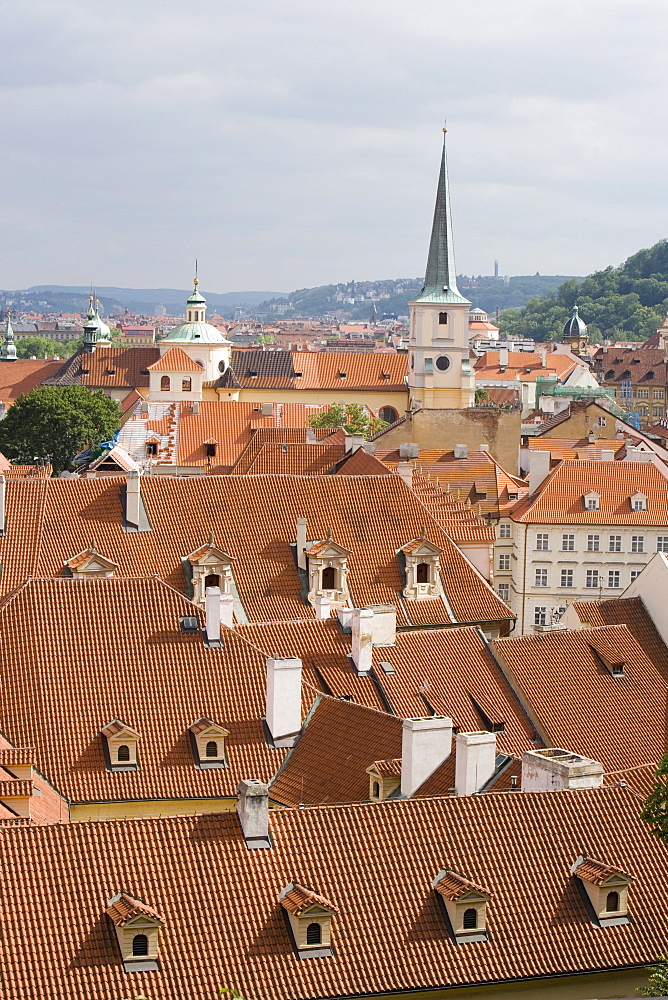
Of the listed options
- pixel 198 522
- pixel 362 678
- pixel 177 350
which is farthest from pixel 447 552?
pixel 177 350

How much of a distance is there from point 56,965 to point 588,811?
925 centimetres

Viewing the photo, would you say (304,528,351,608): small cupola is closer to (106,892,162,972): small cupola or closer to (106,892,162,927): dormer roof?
(106,892,162,927): dormer roof

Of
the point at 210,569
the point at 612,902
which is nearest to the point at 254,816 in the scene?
the point at 612,902

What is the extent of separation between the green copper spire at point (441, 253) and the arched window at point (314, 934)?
4436 inches

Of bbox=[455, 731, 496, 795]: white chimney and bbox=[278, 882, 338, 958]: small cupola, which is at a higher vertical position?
bbox=[455, 731, 496, 795]: white chimney

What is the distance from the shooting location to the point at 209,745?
3912cm

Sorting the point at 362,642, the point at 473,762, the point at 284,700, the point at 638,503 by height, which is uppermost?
the point at 638,503

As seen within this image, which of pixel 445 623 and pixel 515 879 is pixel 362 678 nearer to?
pixel 445 623

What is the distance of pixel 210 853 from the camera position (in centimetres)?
2742

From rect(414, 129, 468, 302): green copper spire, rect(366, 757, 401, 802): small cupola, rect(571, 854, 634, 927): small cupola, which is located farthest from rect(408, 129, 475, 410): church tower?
rect(571, 854, 634, 927): small cupola

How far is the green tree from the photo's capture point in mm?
24469

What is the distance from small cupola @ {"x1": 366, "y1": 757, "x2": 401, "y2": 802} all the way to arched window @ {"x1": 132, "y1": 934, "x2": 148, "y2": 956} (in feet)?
29.1

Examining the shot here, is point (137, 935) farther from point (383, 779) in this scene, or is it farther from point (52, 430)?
point (52, 430)

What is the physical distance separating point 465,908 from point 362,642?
16164 mm
